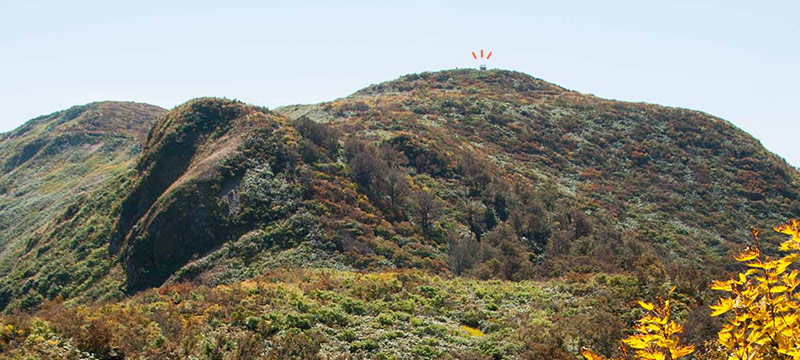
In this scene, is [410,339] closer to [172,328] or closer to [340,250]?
[172,328]

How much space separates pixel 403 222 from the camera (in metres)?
34.4

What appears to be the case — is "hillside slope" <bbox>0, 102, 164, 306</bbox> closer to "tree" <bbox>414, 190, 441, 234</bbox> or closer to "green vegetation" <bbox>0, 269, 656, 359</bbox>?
"tree" <bbox>414, 190, 441, 234</bbox>

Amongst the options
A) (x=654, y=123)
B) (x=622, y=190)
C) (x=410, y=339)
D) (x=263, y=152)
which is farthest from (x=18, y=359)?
(x=654, y=123)

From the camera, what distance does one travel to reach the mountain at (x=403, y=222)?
1627cm

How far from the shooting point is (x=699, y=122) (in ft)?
227

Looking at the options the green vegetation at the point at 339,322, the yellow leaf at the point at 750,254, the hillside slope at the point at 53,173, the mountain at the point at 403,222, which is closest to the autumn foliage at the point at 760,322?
the yellow leaf at the point at 750,254

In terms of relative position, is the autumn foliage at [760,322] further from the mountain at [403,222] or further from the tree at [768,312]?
the mountain at [403,222]

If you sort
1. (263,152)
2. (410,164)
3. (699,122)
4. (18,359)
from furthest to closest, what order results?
(699,122) → (410,164) → (263,152) → (18,359)

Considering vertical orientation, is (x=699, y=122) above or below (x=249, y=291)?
above

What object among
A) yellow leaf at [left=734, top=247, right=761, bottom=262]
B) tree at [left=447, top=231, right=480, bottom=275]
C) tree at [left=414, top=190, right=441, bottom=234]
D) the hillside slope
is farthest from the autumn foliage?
the hillside slope

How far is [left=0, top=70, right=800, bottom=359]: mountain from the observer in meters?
16.3

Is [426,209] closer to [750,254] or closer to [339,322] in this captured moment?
[339,322]

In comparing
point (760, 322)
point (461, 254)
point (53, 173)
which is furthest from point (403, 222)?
point (53, 173)

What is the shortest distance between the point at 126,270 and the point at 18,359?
23711mm
